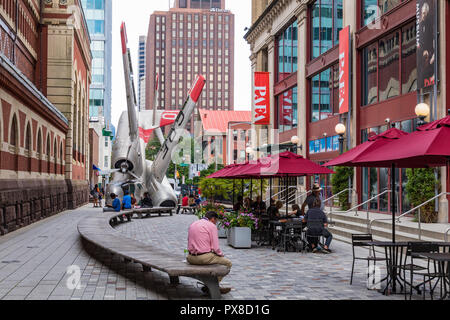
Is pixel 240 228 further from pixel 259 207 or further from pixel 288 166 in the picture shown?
pixel 259 207

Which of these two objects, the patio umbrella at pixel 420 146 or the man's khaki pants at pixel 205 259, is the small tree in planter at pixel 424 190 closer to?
the patio umbrella at pixel 420 146

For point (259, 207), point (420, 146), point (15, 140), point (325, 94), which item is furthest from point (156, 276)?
point (325, 94)

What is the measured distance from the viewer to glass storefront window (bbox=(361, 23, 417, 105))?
21.1m

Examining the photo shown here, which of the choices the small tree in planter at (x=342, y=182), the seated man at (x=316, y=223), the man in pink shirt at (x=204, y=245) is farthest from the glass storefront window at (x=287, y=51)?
the man in pink shirt at (x=204, y=245)

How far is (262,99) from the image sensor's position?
39938 millimetres

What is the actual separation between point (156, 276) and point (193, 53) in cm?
16902

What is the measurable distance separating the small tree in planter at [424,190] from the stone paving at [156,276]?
3288 millimetres

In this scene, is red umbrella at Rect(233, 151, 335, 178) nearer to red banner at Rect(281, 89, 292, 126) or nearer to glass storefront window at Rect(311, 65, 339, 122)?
glass storefront window at Rect(311, 65, 339, 122)

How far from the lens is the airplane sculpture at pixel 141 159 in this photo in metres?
33.7

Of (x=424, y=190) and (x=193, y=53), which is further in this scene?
(x=193, y=53)

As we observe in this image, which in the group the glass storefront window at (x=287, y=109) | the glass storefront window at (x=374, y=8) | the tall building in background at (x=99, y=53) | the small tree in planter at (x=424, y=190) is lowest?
the small tree in planter at (x=424, y=190)
